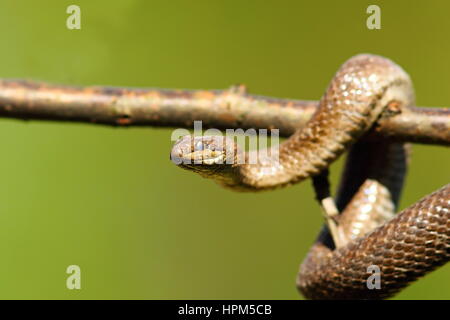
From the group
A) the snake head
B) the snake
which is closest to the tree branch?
the snake

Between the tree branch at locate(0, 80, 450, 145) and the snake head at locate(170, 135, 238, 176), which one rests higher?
the tree branch at locate(0, 80, 450, 145)

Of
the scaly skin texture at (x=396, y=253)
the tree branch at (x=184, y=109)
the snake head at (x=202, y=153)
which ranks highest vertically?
the tree branch at (x=184, y=109)

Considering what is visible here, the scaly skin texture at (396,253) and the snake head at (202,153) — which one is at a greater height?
the snake head at (202,153)

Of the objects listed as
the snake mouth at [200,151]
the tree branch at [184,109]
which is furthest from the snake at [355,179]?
the tree branch at [184,109]

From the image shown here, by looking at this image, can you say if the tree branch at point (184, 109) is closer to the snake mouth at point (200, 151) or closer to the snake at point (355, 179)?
the snake at point (355, 179)

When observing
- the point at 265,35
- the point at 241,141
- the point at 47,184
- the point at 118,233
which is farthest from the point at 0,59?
the point at 241,141

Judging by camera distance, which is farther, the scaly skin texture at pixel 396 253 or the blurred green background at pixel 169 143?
the blurred green background at pixel 169 143

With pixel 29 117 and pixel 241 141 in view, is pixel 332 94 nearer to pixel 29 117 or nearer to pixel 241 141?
pixel 241 141

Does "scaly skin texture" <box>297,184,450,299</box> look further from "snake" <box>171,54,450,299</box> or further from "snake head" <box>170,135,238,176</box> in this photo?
"snake head" <box>170,135,238,176</box>
